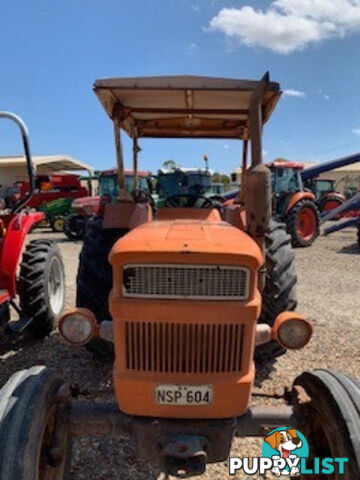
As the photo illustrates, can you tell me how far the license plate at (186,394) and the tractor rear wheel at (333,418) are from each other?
0.60 m

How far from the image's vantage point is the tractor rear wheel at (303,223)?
37.3 feet

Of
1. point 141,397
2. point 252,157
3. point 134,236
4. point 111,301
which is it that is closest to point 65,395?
point 141,397

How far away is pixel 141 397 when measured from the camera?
1990 millimetres

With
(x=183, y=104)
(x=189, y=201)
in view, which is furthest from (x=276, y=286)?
(x=183, y=104)

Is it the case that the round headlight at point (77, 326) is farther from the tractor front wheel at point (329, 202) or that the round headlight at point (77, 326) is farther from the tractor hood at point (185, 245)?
the tractor front wheel at point (329, 202)

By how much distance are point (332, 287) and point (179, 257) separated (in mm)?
5936

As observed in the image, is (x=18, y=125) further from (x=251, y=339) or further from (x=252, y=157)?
(x=251, y=339)

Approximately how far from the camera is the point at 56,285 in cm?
510

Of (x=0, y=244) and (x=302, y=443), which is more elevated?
(x=0, y=244)

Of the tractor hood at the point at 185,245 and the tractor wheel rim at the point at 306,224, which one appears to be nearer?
the tractor hood at the point at 185,245

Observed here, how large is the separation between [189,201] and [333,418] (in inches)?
83.1

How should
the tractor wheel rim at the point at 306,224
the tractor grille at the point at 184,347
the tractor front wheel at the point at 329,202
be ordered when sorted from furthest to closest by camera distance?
the tractor front wheel at the point at 329,202 < the tractor wheel rim at the point at 306,224 < the tractor grille at the point at 184,347

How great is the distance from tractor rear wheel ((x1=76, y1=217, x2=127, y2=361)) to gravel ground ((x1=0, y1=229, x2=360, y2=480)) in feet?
0.93

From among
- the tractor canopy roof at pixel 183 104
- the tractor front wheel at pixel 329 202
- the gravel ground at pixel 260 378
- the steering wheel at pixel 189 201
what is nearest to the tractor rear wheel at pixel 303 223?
the gravel ground at pixel 260 378
